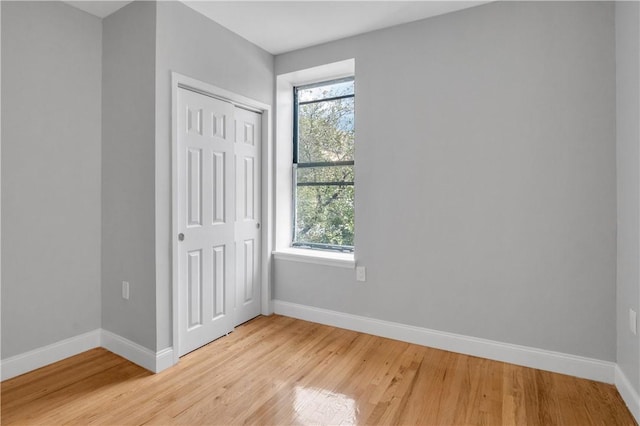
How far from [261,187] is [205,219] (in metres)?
0.80

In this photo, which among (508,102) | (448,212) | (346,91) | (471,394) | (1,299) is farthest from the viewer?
(346,91)

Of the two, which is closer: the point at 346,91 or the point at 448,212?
the point at 448,212

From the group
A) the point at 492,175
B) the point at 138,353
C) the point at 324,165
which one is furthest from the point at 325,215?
the point at 138,353

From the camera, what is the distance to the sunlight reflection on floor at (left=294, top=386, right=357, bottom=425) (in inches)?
72.0

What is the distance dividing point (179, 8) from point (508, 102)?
2465 mm

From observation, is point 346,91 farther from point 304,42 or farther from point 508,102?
point 508,102

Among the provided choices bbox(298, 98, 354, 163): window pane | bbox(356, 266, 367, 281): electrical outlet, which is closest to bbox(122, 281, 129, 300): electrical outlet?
bbox(356, 266, 367, 281): electrical outlet

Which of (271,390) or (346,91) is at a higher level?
(346,91)

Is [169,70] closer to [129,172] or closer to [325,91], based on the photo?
[129,172]

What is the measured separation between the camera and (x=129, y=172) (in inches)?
98.7

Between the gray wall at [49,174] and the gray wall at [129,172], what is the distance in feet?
0.32

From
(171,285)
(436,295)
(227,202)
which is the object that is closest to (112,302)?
(171,285)

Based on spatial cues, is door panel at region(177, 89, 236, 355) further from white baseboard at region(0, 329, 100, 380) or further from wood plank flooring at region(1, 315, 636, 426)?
white baseboard at region(0, 329, 100, 380)

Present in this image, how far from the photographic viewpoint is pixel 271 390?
2107mm
